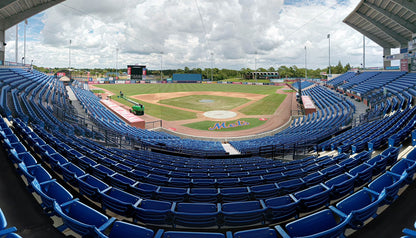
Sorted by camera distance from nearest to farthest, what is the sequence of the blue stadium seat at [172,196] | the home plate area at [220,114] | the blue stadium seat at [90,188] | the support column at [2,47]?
the blue stadium seat at [90,188] → the blue stadium seat at [172,196] → the support column at [2,47] → the home plate area at [220,114]

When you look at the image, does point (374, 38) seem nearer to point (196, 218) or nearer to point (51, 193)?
point (196, 218)

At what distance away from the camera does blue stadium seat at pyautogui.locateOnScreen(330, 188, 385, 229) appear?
12.5 ft

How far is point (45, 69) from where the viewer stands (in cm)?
13512

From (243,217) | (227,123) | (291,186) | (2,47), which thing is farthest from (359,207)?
(2,47)

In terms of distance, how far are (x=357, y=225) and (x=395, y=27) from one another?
160 ft

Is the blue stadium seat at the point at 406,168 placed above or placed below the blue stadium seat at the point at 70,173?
above

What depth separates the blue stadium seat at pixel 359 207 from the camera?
3.80m

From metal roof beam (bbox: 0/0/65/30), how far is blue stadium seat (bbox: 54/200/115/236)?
98.8 feet

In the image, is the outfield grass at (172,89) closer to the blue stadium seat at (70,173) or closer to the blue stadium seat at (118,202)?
the blue stadium seat at (70,173)

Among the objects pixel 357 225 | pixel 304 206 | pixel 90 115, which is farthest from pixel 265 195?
pixel 90 115

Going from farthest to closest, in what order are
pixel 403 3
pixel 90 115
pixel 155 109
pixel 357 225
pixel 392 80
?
1. pixel 155 109
2. pixel 392 80
3. pixel 403 3
4. pixel 90 115
5. pixel 357 225

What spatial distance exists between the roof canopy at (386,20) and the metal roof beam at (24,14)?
139 ft

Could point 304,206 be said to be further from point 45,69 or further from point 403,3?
point 45,69

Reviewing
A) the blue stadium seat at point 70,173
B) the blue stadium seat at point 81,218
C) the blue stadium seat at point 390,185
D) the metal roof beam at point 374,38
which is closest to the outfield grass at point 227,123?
the blue stadium seat at point 70,173
